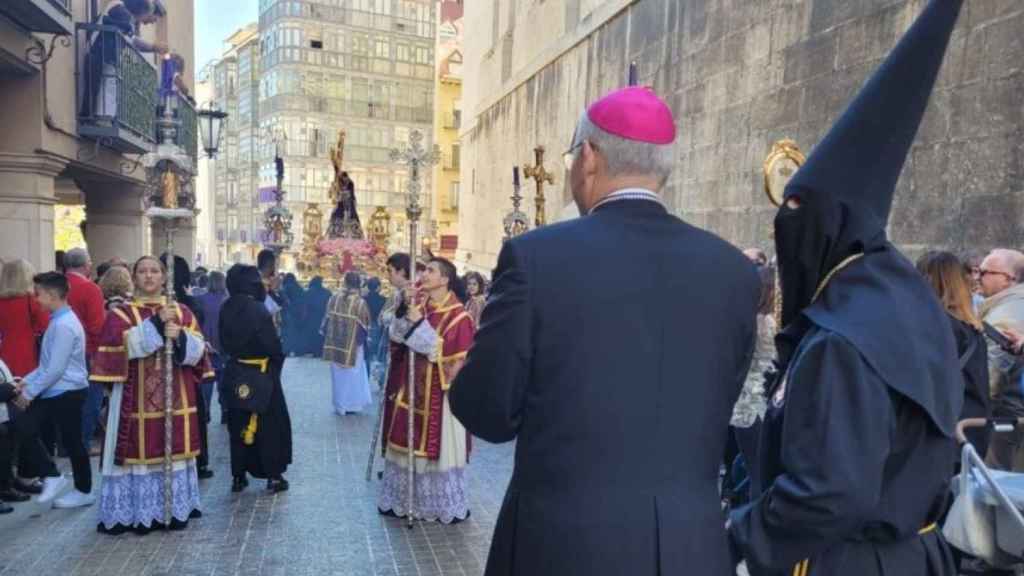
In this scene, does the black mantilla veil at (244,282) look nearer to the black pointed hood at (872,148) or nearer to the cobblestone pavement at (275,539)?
the cobblestone pavement at (275,539)

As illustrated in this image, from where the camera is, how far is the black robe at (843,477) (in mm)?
1997

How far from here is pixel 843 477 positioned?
1.97 metres

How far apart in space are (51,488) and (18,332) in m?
1.43

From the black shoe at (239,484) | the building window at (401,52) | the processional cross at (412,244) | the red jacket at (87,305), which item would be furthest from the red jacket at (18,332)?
the building window at (401,52)

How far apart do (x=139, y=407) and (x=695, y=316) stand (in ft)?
17.1

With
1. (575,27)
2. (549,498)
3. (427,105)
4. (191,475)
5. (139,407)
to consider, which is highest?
(427,105)

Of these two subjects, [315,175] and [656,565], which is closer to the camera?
[656,565]

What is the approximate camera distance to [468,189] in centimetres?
3450

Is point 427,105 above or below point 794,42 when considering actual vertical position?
above

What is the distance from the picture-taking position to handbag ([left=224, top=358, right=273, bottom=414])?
6867 millimetres

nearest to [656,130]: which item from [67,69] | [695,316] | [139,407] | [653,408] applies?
[695,316]

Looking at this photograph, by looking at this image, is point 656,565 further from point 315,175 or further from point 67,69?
point 315,175

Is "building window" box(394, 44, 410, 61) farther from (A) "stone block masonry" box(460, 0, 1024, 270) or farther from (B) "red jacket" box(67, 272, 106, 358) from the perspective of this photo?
(B) "red jacket" box(67, 272, 106, 358)

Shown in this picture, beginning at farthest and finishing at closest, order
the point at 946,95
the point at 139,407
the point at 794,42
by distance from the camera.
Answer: the point at 794,42
the point at 946,95
the point at 139,407
